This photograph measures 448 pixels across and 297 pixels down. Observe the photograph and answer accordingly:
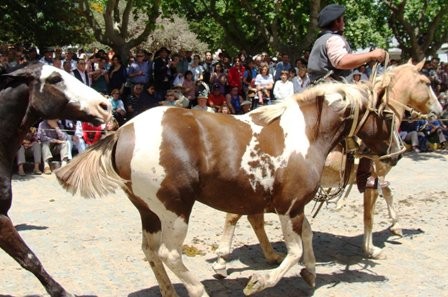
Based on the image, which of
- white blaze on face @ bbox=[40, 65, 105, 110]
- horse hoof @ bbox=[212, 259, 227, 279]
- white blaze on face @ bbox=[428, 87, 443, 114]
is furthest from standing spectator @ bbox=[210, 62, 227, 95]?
white blaze on face @ bbox=[40, 65, 105, 110]

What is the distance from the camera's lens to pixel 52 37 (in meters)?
18.6

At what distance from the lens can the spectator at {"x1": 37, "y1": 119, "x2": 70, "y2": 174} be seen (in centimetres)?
1134

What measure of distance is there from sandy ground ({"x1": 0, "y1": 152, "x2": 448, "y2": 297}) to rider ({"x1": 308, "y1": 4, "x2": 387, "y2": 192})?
3.28ft

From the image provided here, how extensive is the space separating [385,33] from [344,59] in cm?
2192

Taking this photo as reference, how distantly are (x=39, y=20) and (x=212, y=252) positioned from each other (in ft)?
45.7

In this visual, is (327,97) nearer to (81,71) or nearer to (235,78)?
(81,71)

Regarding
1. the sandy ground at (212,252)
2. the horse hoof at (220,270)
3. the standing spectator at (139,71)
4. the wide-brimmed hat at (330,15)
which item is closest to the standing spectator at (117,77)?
the standing spectator at (139,71)

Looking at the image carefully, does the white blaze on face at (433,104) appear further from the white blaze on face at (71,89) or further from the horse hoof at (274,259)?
the white blaze on face at (71,89)

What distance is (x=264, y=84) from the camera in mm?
15055

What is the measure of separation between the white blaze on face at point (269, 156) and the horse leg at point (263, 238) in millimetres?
1323

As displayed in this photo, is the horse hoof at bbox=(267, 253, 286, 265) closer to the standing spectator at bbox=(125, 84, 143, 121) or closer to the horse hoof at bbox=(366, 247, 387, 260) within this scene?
the horse hoof at bbox=(366, 247, 387, 260)

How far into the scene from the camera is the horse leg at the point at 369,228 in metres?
6.23

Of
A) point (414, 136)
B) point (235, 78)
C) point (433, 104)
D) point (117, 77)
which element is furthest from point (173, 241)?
point (414, 136)

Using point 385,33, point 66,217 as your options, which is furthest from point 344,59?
point 385,33
